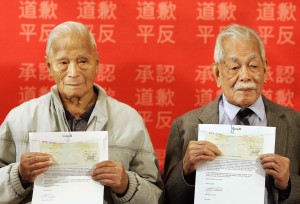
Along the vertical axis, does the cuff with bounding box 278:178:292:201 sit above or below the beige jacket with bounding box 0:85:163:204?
below

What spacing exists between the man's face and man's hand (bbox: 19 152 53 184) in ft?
2.59

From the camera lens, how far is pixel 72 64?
77.0 inches

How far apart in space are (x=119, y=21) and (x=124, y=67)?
23cm

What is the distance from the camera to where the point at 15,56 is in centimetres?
245

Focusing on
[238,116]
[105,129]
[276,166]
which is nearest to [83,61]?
[105,129]

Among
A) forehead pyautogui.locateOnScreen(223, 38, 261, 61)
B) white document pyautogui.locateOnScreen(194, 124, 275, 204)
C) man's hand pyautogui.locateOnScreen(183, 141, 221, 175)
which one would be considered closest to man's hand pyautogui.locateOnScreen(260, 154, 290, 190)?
white document pyautogui.locateOnScreen(194, 124, 275, 204)

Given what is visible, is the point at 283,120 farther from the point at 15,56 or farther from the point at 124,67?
the point at 15,56

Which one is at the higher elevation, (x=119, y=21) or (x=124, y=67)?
(x=119, y=21)

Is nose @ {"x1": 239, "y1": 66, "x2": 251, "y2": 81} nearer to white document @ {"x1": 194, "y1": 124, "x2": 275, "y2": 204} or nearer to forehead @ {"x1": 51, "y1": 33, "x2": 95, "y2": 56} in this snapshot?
white document @ {"x1": 194, "y1": 124, "x2": 275, "y2": 204}

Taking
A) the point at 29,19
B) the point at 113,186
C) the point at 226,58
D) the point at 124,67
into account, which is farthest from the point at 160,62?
the point at 113,186

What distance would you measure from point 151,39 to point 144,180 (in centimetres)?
81

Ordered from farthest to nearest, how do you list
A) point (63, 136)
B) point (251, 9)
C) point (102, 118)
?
point (251, 9) < point (102, 118) < point (63, 136)

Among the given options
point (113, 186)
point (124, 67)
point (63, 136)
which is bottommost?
point (113, 186)

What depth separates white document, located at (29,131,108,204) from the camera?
5.93 ft
